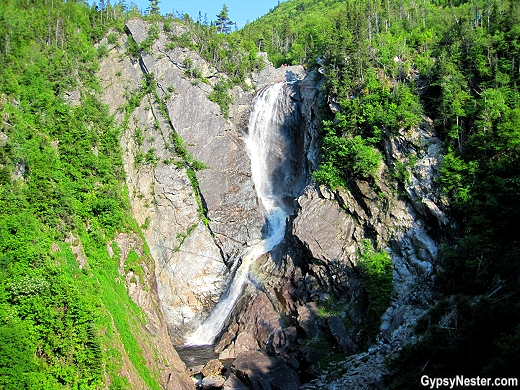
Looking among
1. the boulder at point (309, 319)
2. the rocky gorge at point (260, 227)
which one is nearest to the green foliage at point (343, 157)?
the rocky gorge at point (260, 227)

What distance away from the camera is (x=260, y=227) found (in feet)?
142

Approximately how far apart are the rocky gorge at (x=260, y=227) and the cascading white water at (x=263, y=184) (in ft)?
1.79

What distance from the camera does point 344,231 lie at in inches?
1347

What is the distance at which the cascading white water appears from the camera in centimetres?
3738

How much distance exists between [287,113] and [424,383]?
3731 cm

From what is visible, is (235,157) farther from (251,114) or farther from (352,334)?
(352,334)

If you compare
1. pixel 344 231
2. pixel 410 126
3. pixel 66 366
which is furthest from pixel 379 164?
pixel 66 366

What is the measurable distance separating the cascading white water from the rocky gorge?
0.55 metres


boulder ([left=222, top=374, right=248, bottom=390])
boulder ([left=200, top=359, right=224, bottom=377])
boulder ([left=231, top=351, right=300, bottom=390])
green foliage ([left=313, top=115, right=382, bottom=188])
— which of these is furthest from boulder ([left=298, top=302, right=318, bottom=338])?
green foliage ([left=313, top=115, right=382, bottom=188])

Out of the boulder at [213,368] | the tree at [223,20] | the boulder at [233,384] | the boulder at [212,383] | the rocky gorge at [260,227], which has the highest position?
the tree at [223,20]

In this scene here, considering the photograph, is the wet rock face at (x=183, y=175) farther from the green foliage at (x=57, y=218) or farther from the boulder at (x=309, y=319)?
the boulder at (x=309, y=319)

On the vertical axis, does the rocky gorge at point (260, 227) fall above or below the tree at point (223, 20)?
below

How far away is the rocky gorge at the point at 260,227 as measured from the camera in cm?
2819

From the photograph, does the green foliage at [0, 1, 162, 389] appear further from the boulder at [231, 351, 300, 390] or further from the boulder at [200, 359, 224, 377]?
the boulder at [231, 351, 300, 390]
